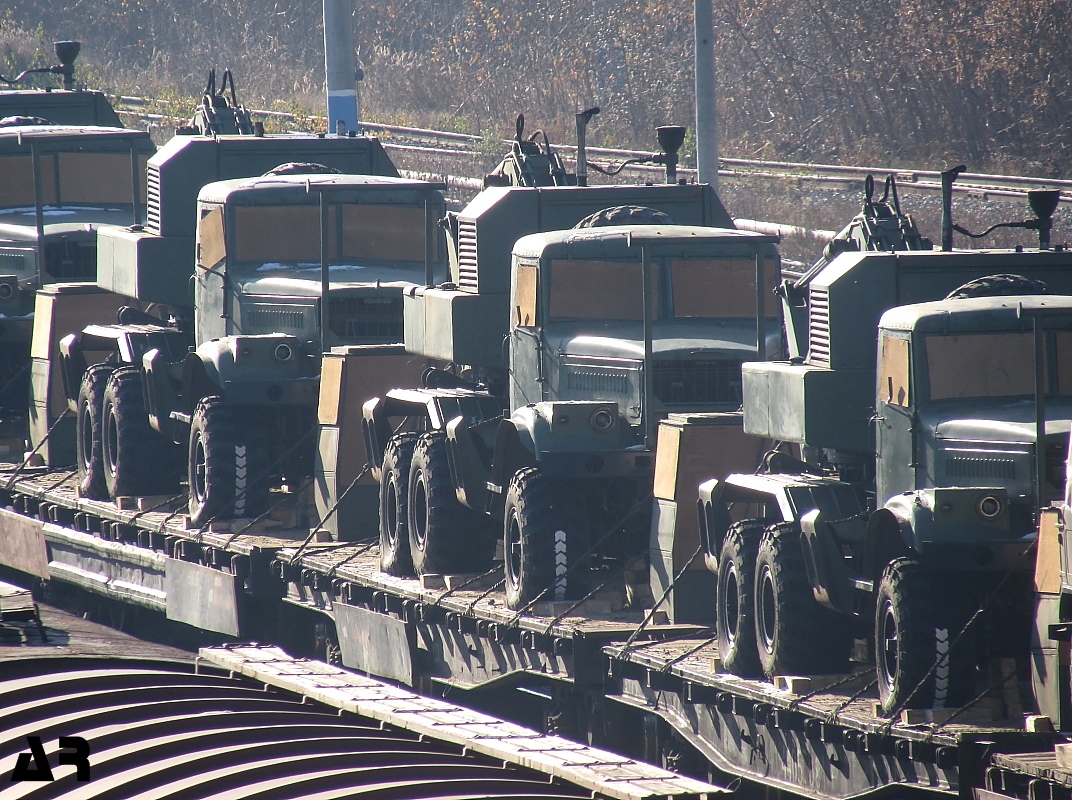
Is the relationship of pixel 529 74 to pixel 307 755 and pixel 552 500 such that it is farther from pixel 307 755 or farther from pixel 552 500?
pixel 307 755

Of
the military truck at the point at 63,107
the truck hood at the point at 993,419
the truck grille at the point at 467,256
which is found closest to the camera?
the truck hood at the point at 993,419

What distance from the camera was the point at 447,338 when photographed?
1548cm

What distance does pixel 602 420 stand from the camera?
13281 mm

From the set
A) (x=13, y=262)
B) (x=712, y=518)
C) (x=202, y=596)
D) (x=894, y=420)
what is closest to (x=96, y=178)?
(x=13, y=262)

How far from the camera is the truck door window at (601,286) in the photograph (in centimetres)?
1417

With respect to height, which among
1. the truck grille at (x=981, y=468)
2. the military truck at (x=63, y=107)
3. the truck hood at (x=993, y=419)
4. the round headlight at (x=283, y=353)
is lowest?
the truck grille at (x=981, y=468)

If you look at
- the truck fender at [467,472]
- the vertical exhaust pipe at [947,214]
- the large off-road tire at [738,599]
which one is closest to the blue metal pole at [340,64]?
the truck fender at [467,472]

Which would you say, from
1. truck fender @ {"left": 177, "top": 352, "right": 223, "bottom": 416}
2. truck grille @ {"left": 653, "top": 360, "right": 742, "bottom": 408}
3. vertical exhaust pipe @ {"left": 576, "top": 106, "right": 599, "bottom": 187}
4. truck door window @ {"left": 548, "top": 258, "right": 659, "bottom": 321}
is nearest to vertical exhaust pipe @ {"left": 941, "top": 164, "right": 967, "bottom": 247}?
truck grille @ {"left": 653, "top": 360, "right": 742, "bottom": 408}

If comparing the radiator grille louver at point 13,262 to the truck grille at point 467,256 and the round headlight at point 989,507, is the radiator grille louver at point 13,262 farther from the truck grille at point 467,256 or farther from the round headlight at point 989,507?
the round headlight at point 989,507

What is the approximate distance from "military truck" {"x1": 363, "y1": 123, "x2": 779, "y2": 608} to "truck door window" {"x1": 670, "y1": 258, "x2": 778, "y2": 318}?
10 millimetres

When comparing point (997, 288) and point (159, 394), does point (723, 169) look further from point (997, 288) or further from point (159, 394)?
point (997, 288)

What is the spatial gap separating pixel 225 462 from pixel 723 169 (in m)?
14.0

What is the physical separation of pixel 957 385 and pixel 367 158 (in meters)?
10.4

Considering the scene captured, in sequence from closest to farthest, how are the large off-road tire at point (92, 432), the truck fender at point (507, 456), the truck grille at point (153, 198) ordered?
1. the truck fender at point (507, 456)
2. the large off-road tire at point (92, 432)
3. the truck grille at point (153, 198)
